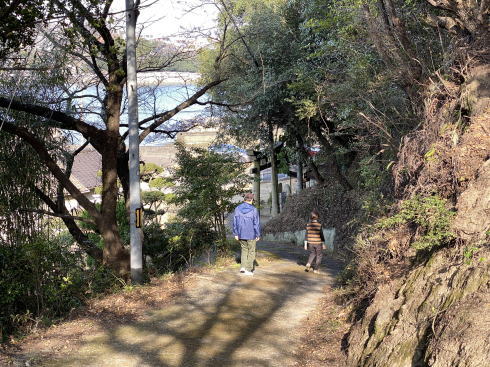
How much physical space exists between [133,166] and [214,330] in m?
4.05

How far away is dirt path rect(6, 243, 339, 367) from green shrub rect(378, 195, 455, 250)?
2148mm

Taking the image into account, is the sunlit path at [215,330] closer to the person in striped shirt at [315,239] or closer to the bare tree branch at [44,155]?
the person in striped shirt at [315,239]

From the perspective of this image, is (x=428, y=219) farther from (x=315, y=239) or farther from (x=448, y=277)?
(x=315, y=239)

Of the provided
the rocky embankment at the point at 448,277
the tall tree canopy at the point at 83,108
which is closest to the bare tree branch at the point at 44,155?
the tall tree canopy at the point at 83,108

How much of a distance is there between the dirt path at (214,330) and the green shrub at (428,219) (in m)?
2.15

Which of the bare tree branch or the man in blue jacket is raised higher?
the bare tree branch

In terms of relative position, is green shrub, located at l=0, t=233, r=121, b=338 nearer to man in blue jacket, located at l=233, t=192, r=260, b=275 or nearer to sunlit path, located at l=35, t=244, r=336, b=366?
sunlit path, located at l=35, t=244, r=336, b=366

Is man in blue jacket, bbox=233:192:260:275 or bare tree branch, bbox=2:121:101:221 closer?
bare tree branch, bbox=2:121:101:221

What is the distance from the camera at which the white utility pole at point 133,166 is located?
10.7 metres

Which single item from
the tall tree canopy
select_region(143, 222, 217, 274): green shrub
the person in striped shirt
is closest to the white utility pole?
the tall tree canopy

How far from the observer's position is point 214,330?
7.96 m

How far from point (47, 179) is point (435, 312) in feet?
32.4

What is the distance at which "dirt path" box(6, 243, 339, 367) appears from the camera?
6.88 m

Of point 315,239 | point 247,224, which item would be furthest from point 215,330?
point 315,239
